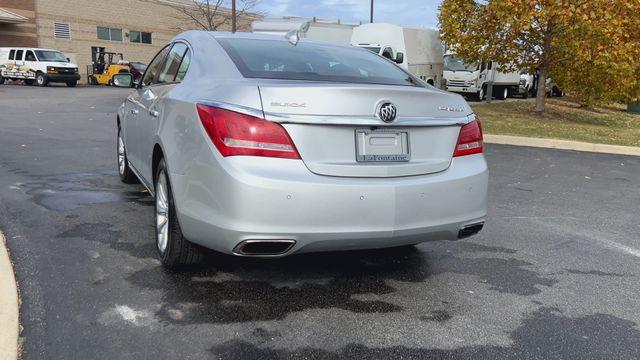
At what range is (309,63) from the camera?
394cm

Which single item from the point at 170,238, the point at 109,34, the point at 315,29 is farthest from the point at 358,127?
the point at 109,34

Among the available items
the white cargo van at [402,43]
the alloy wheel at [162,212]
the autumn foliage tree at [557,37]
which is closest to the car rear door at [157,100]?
the alloy wheel at [162,212]

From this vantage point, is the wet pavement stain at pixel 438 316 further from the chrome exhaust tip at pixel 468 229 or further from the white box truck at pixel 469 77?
the white box truck at pixel 469 77

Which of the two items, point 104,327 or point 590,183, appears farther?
point 590,183

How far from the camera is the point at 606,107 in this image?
26219mm

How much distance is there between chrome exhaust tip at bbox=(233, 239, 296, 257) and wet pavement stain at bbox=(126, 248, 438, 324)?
381 millimetres

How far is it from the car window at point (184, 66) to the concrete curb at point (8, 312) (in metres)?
1.71

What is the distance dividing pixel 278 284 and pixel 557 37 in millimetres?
15383

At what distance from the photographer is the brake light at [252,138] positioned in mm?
3070

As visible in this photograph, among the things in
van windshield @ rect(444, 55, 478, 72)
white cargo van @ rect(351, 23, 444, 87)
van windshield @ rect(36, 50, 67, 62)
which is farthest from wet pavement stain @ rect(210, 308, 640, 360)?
van windshield @ rect(36, 50, 67, 62)

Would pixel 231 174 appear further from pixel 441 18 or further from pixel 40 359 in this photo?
pixel 441 18

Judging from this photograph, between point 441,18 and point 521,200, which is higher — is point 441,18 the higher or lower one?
the higher one

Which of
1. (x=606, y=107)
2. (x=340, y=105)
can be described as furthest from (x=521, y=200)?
(x=606, y=107)

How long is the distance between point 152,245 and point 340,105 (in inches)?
84.3
